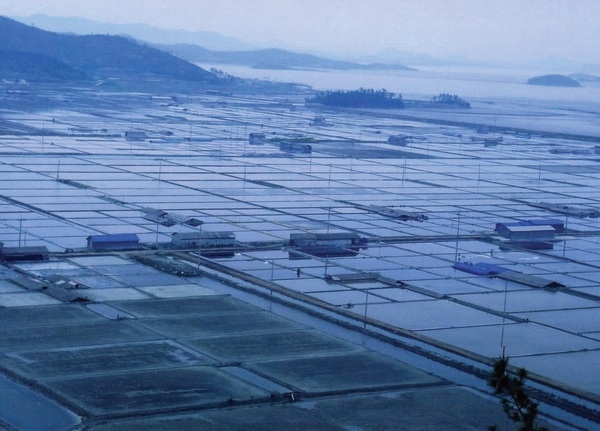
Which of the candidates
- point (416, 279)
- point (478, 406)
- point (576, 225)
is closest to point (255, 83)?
point (576, 225)

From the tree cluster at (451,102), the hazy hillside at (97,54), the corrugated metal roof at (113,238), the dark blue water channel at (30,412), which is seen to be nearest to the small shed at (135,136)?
the corrugated metal roof at (113,238)

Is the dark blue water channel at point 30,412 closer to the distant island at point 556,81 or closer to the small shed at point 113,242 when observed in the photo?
the small shed at point 113,242

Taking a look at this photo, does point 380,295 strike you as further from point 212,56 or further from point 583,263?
point 212,56

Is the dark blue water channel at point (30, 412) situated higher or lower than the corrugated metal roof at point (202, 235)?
lower

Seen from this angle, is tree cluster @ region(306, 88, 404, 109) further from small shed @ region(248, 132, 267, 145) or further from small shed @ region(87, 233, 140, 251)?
small shed @ region(87, 233, 140, 251)

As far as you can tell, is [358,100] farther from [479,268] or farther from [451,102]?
[479,268]

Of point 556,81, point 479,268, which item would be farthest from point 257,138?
point 556,81
